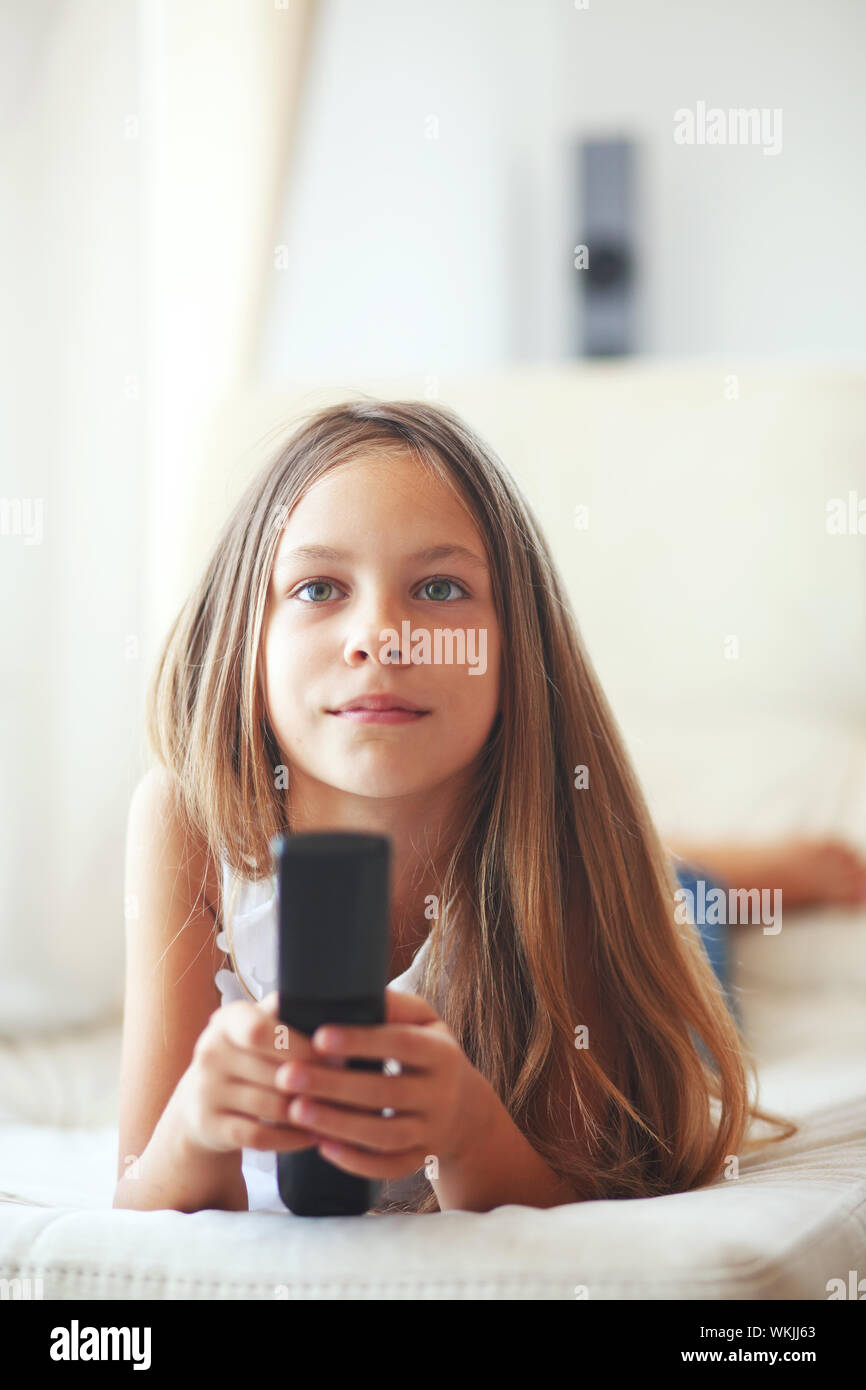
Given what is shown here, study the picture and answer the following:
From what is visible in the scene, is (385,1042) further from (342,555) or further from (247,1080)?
(342,555)

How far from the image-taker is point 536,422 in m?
1.59

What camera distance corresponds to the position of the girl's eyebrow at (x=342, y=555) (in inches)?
22.9

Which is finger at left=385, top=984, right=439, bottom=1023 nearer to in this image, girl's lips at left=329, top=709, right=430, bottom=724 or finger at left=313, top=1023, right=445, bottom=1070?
finger at left=313, top=1023, right=445, bottom=1070

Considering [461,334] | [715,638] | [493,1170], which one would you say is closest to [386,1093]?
[493,1170]

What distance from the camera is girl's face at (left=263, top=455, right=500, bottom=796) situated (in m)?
0.57

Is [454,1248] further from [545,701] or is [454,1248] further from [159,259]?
[159,259]

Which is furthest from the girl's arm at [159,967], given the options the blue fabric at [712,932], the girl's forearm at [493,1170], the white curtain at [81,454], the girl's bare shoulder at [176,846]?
the blue fabric at [712,932]

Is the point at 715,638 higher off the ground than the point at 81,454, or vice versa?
the point at 81,454

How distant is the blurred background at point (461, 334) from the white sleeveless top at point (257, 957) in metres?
0.24

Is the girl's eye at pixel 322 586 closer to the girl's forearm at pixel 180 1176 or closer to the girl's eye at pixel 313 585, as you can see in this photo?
the girl's eye at pixel 313 585

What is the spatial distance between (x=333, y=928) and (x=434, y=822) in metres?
0.20

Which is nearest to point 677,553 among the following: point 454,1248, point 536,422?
point 536,422

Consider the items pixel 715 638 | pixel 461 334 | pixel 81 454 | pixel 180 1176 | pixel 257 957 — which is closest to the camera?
pixel 180 1176

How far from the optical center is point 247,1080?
475 mm
